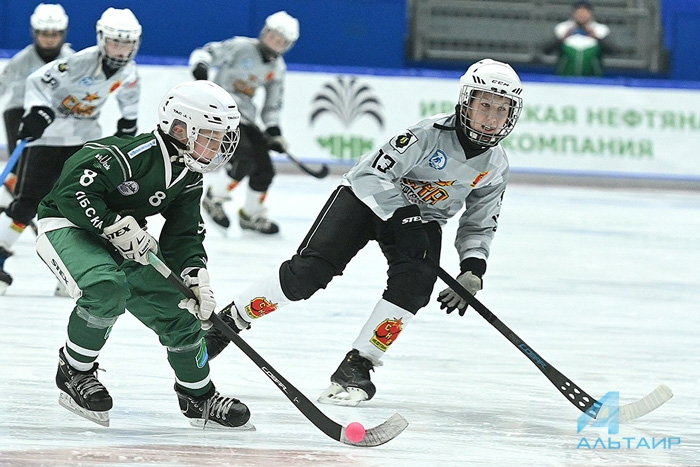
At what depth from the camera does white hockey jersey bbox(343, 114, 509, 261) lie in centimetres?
369

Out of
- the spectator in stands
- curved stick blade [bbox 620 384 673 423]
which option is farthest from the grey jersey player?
the spectator in stands

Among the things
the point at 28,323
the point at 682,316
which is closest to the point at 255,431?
the point at 28,323

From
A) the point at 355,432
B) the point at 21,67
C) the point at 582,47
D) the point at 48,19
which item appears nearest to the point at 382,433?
the point at 355,432

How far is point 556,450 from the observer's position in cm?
318

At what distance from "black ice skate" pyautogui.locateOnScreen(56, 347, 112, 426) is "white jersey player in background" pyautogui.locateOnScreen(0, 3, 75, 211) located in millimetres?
3250

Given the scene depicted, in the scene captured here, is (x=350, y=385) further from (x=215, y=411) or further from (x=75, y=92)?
(x=75, y=92)

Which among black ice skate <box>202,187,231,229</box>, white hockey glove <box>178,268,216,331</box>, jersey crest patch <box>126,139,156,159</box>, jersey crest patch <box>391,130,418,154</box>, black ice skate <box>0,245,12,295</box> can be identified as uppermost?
jersey crest patch <box>126,139,156,159</box>

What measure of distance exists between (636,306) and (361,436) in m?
3.02

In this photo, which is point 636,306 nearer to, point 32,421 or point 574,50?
point 32,421

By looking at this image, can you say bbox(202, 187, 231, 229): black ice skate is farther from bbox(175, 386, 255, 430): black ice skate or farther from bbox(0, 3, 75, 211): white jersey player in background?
bbox(175, 386, 255, 430): black ice skate

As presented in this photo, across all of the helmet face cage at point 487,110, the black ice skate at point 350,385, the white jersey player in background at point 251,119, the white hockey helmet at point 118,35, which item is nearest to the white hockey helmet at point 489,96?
the helmet face cage at point 487,110

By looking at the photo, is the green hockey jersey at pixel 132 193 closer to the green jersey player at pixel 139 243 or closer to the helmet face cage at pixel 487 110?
the green jersey player at pixel 139 243

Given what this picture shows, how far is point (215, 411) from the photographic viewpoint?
3.23m

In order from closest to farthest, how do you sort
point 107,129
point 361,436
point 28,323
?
1. point 361,436
2. point 28,323
3. point 107,129
